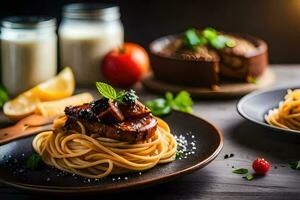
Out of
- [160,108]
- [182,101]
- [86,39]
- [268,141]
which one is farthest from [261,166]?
[86,39]

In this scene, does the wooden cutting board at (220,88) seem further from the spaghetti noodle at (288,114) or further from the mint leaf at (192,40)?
the spaghetti noodle at (288,114)

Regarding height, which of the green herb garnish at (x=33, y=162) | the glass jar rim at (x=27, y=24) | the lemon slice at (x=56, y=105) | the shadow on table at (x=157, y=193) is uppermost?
the glass jar rim at (x=27, y=24)

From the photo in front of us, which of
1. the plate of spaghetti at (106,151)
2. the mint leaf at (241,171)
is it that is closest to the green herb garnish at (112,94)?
the plate of spaghetti at (106,151)

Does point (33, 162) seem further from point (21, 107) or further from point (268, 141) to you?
point (268, 141)

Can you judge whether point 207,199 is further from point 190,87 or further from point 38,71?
point 38,71

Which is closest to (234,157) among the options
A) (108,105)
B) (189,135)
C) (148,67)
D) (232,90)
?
(189,135)

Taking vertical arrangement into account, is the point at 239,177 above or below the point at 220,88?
above
